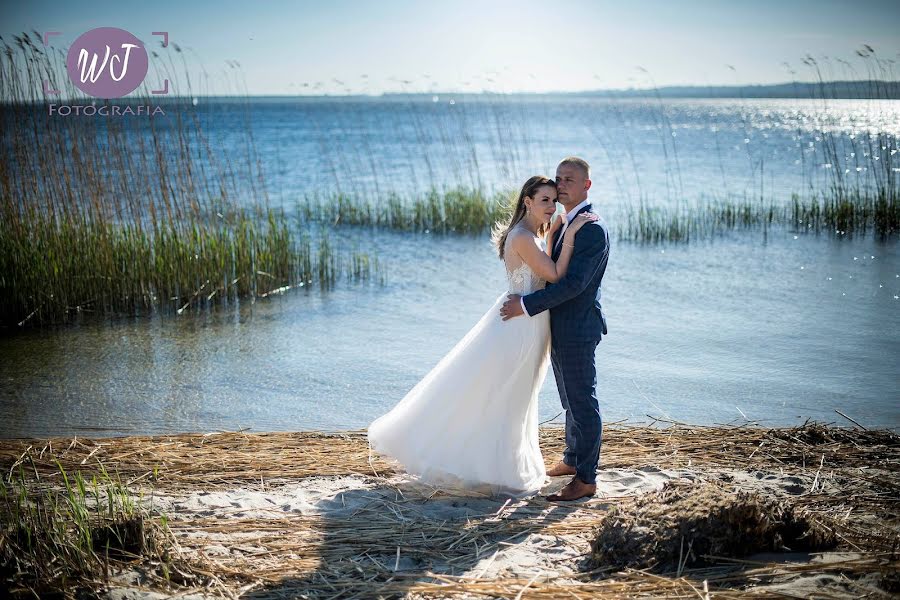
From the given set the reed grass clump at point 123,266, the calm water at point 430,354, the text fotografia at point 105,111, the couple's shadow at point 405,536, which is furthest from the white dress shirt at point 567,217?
the reed grass clump at point 123,266

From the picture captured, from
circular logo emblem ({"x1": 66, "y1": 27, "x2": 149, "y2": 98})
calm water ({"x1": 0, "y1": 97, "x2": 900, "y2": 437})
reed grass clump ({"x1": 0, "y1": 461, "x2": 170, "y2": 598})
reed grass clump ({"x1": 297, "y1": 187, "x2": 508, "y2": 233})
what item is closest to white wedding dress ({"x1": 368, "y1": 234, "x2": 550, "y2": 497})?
reed grass clump ({"x1": 0, "y1": 461, "x2": 170, "y2": 598})

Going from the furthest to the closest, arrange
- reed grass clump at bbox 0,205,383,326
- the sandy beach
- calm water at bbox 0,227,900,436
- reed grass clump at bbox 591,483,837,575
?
reed grass clump at bbox 0,205,383,326
calm water at bbox 0,227,900,436
reed grass clump at bbox 591,483,837,575
the sandy beach

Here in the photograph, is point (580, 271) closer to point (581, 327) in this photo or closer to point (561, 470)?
point (581, 327)

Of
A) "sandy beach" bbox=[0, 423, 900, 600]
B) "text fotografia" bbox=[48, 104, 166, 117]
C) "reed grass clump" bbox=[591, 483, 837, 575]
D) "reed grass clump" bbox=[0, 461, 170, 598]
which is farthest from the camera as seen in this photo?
"text fotografia" bbox=[48, 104, 166, 117]

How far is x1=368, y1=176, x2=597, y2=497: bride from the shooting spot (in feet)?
13.0

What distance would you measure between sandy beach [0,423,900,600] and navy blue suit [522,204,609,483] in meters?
0.32

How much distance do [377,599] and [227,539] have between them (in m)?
0.89

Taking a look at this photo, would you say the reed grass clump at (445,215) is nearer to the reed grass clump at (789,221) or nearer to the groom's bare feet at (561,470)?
the reed grass clump at (789,221)

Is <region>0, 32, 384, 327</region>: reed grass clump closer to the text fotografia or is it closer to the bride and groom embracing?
the text fotografia

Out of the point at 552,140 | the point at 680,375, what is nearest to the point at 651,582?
the point at 680,375

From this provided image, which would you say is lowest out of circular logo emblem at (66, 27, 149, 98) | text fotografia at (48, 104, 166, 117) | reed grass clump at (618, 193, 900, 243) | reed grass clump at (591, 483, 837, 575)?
reed grass clump at (591, 483, 837, 575)

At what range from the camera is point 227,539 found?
3340 millimetres

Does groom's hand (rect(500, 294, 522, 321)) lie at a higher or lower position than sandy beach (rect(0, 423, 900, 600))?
higher

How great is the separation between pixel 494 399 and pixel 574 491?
64cm
